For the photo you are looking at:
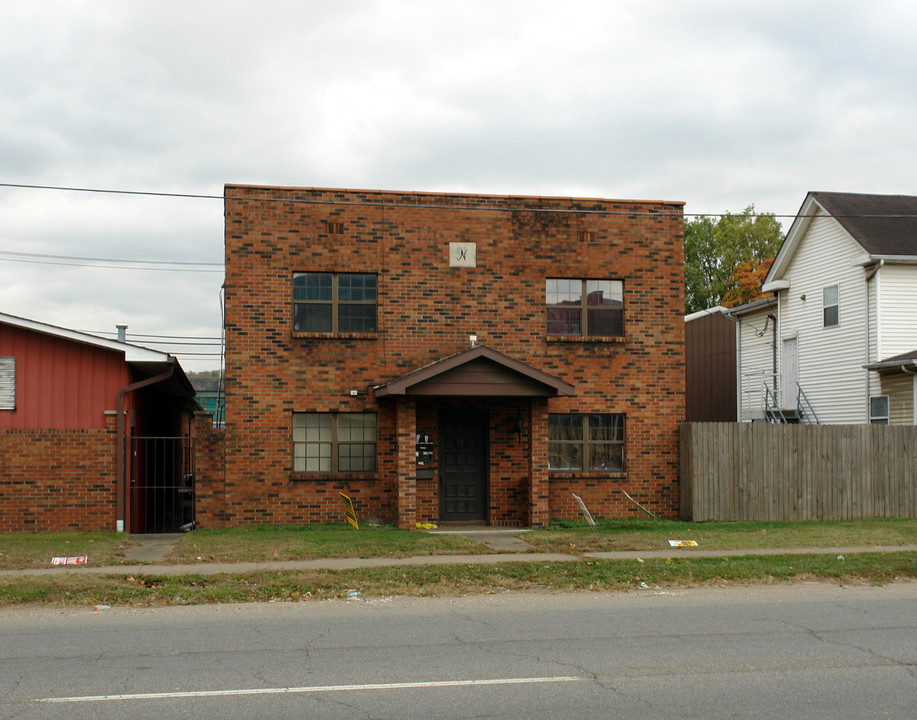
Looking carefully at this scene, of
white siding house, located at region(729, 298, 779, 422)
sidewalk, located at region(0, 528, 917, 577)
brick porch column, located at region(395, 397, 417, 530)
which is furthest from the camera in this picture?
white siding house, located at region(729, 298, 779, 422)

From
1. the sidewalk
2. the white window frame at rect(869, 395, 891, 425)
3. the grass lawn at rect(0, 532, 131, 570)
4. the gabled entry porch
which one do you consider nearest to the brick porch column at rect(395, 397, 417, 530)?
the gabled entry porch

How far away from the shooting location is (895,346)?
24.3m

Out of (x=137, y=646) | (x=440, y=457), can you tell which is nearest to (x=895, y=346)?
(x=440, y=457)

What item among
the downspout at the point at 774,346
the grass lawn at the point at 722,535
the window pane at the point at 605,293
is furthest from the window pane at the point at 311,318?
the downspout at the point at 774,346

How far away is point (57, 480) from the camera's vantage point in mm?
17094

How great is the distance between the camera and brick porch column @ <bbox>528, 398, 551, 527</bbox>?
18391 millimetres

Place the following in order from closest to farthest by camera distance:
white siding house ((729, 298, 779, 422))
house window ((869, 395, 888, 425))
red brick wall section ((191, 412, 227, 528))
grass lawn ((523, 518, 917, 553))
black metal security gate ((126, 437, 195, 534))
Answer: grass lawn ((523, 518, 917, 553)), red brick wall section ((191, 412, 227, 528)), black metal security gate ((126, 437, 195, 534)), house window ((869, 395, 888, 425)), white siding house ((729, 298, 779, 422))

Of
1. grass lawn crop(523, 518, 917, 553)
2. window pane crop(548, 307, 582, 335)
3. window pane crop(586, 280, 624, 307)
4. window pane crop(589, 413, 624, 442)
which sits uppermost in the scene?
window pane crop(586, 280, 624, 307)

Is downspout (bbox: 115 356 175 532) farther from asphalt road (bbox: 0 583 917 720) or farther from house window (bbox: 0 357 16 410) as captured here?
asphalt road (bbox: 0 583 917 720)

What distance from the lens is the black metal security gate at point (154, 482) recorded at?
18.2m

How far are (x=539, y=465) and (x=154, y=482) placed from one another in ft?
26.8

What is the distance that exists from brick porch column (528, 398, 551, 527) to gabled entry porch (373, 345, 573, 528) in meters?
0.02

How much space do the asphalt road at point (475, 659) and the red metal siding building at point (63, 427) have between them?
6877 mm

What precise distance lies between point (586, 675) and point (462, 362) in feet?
34.0
